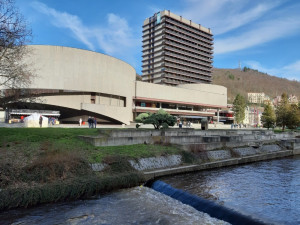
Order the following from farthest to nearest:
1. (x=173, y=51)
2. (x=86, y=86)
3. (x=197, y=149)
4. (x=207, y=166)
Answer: (x=173, y=51)
(x=86, y=86)
(x=197, y=149)
(x=207, y=166)

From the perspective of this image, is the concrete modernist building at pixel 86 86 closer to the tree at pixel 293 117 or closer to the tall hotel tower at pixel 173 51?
the tall hotel tower at pixel 173 51

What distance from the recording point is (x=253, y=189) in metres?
10.8

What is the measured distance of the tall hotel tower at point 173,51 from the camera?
363 feet

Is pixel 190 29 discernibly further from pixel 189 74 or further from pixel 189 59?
pixel 189 74

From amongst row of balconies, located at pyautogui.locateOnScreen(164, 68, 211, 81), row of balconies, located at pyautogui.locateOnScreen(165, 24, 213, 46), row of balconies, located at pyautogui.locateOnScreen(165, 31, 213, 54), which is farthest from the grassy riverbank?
row of balconies, located at pyautogui.locateOnScreen(165, 24, 213, 46)

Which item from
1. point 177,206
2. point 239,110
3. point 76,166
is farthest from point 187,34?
point 177,206

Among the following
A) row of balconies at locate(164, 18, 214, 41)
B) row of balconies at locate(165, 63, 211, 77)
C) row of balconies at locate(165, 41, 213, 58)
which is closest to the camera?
row of balconies at locate(165, 63, 211, 77)

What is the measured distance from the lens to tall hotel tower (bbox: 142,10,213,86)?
110750 mm

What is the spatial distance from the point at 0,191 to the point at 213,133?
→ 75.8ft

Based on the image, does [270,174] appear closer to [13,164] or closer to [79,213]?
[79,213]

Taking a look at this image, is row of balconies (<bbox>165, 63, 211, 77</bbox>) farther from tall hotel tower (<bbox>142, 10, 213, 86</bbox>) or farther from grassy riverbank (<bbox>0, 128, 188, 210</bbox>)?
grassy riverbank (<bbox>0, 128, 188, 210</bbox>)

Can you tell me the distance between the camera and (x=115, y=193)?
34.2ft

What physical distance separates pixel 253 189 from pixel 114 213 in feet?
21.2

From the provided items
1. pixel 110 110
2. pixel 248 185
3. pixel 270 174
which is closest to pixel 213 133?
pixel 270 174
